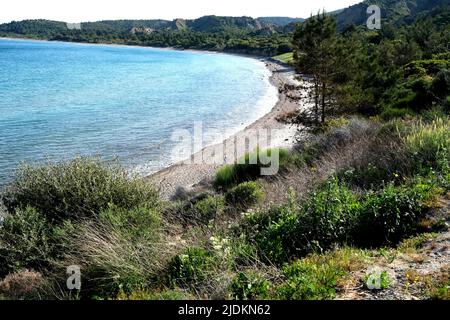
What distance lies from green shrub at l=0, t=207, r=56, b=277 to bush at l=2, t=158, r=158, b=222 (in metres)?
0.75

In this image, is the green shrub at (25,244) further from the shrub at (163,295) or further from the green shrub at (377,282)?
the green shrub at (377,282)

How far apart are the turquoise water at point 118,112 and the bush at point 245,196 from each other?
5128mm

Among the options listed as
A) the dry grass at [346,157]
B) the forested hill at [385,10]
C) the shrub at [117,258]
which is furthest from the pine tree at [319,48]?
the forested hill at [385,10]

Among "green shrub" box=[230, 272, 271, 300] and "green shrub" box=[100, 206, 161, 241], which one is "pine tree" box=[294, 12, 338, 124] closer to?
"green shrub" box=[100, 206, 161, 241]

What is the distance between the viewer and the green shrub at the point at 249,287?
→ 489cm

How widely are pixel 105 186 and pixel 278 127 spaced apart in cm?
2214

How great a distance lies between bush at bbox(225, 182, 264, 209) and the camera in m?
11.6

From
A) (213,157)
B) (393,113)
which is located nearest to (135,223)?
(393,113)

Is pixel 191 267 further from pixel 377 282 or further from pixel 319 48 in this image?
pixel 319 48

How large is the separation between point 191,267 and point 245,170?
38.0ft

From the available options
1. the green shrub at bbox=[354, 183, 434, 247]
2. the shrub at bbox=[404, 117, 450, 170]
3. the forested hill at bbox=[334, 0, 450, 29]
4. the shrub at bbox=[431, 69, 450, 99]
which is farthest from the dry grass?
the forested hill at bbox=[334, 0, 450, 29]

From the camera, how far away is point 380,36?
2318 inches
